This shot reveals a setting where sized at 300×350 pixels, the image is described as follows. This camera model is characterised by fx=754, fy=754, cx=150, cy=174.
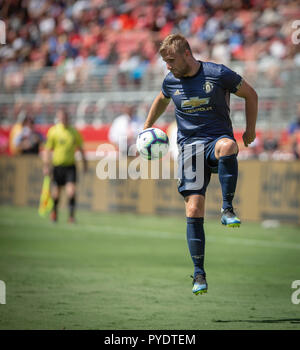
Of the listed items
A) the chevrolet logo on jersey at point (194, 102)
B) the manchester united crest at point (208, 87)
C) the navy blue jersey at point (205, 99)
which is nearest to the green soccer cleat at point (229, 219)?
the navy blue jersey at point (205, 99)

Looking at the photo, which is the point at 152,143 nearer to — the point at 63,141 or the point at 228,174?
the point at 228,174

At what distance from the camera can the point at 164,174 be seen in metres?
19.4

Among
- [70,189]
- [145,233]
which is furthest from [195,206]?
[70,189]

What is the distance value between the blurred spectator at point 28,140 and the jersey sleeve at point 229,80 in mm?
15919

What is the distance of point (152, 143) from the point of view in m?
8.07

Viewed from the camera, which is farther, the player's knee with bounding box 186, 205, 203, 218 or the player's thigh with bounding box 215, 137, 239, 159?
the player's knee with bounding box 186, 205, 203, 218

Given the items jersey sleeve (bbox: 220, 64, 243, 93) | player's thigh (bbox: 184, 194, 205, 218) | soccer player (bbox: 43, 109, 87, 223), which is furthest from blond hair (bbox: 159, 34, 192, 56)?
soccer player (bbox: 43, 109, 87, 223)

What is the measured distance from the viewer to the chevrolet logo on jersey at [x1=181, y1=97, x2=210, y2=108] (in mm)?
7836

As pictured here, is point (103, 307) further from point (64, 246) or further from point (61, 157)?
point (61, 157)

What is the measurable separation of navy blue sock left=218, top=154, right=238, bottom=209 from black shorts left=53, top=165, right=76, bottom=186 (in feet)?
35.9

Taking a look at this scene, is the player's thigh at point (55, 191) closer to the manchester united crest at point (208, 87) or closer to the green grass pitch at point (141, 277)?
the green grass pitch at point (141, 277)

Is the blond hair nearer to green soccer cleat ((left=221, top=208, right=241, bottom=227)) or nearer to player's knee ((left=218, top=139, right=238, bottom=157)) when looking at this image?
player's knee ((left=218, top=139, right=238, bottom=157))

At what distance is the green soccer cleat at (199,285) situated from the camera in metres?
7.59

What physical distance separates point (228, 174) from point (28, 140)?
16149mm
